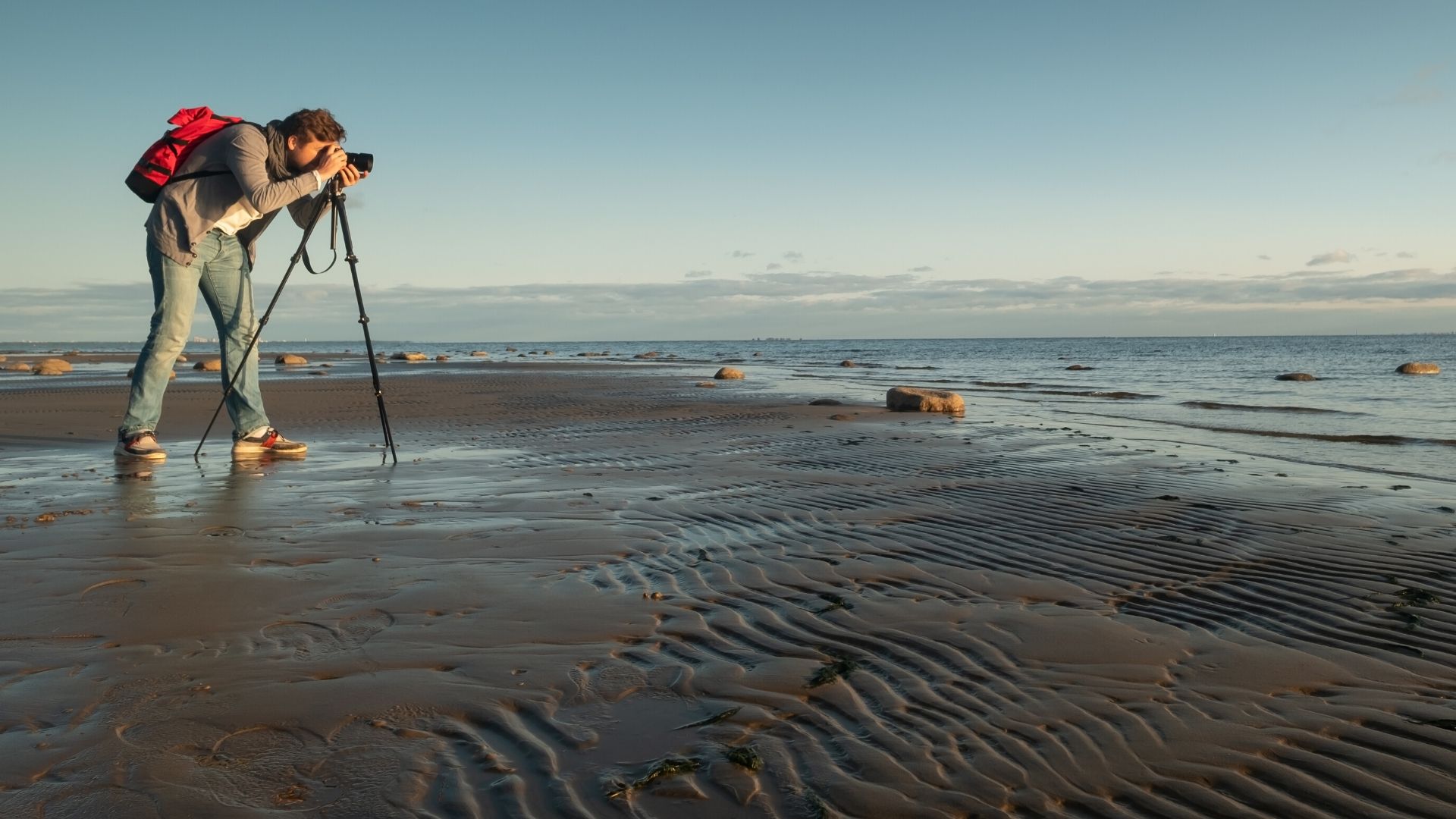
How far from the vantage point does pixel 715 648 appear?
3.31 meters

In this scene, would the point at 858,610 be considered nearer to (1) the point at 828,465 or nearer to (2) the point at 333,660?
(2) the point at 333,660

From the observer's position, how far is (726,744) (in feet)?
8.23

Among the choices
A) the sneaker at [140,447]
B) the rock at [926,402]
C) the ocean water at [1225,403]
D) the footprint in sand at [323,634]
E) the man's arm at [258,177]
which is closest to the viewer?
the footprint in sand at [323,634]

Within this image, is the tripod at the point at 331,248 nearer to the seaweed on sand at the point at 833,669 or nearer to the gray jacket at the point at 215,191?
the gray jacket at the point at 215,191

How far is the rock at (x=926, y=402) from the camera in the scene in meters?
14.6

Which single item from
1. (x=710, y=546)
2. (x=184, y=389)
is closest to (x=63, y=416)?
(x=184, y=389)

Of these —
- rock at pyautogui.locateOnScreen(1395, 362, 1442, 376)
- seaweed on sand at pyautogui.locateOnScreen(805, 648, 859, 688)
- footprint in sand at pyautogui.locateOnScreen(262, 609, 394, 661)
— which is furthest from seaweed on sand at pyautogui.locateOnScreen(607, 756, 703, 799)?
rock at pyautogui.locateOnScreen(1395, 362, 1442, 376)

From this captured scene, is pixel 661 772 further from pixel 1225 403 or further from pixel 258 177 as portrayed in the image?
pixel 1225 403

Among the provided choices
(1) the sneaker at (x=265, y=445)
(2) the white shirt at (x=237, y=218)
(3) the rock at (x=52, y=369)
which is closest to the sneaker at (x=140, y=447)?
(1) the sneaker at (x=265, y=445)

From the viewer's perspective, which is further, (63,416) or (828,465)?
(63,416)

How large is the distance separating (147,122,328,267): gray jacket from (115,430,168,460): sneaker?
1.53 metres

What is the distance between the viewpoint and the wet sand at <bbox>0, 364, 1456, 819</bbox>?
230 cm

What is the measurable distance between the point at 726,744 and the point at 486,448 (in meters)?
7.46

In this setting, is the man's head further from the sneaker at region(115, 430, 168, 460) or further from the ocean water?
the ocean water
